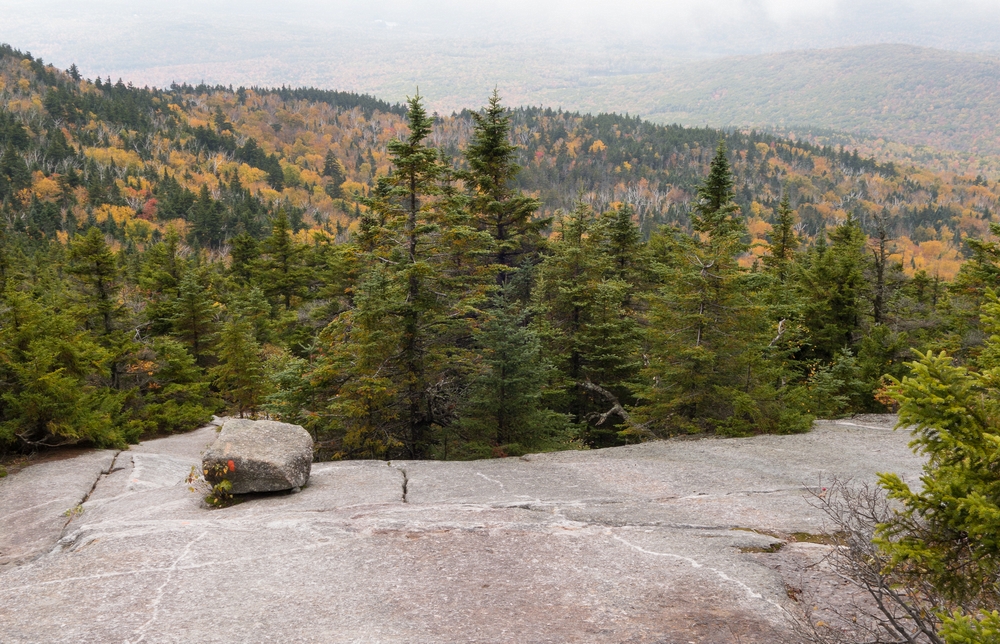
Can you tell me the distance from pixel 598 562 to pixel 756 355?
32.8 ft

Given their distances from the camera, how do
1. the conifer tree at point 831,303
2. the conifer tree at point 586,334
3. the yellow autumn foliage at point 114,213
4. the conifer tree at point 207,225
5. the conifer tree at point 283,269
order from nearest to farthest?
the conifer tree at point 586,334
the conifer tree at point 831,303
the conifer tree at point 283,269
the conifer tree at point 207,225
the yellow autumn foliage at point 114,213

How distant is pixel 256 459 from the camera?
9.69 m

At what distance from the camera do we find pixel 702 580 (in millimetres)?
6406

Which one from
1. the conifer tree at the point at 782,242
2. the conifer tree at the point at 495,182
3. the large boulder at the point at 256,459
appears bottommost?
the large boulder at the point at 256,459

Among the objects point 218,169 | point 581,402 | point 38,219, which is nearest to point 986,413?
point 581,402

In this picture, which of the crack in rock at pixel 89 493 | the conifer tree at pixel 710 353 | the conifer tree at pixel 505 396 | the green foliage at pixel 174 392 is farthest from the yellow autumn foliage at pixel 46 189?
the conifer tree at pixel 710 353

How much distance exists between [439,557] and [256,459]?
430cm

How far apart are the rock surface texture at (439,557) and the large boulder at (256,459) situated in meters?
0.36

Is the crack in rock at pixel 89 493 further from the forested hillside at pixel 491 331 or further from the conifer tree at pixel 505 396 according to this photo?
the conifer tree at pixel 505 396

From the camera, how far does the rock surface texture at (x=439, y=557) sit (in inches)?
222

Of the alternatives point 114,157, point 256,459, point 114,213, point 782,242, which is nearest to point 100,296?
point 256,459

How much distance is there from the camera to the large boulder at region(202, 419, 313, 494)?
Answer: 31.4ft

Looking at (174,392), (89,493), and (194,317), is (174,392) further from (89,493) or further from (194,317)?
(89,493)

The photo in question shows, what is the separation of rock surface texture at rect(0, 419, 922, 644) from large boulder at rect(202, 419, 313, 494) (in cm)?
36
